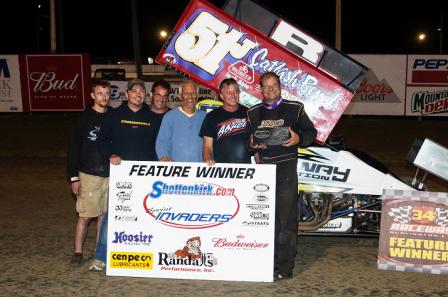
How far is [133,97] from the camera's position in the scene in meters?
5.46

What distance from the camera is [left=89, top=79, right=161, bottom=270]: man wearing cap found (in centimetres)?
548

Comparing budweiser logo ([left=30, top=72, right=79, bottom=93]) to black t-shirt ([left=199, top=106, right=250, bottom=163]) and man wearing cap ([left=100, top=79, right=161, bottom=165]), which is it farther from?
black t-shirt ([left=199, top=106, right=250, bottom=163])

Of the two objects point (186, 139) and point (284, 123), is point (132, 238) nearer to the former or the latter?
point (186, 139)

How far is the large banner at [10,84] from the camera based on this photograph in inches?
876

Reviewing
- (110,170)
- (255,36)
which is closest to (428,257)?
(255,36)

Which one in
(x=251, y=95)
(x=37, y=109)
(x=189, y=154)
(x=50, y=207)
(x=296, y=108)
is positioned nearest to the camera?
(x=296, y=108)

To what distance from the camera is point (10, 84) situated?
22250 mm

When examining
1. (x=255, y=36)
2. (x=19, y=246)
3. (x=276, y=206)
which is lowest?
(x=19, y=246)

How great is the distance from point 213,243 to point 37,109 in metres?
18.8

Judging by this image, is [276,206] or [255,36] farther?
[255,36]

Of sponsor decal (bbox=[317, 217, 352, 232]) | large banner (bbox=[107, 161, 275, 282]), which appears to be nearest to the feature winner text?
large banner (bbox=[107, 161, 275, 282])

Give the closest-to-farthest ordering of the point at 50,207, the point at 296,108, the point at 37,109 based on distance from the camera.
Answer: the point at 296,108 → the point at 50,207 → the point at 37,109

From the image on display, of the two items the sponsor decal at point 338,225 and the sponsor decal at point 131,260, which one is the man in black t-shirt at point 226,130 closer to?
the sponsor decal at point 131,260

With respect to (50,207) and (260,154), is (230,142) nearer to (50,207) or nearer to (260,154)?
(260,154)
